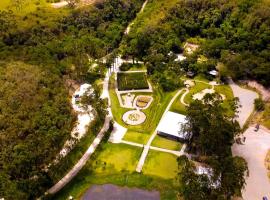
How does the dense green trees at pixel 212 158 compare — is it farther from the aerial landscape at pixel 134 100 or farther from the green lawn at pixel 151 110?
the green lawn at pixel 151 110

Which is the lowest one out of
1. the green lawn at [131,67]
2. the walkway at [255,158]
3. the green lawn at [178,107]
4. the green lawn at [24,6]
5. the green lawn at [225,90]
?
the green lawn at [131,67]

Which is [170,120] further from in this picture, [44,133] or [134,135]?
[44,133]

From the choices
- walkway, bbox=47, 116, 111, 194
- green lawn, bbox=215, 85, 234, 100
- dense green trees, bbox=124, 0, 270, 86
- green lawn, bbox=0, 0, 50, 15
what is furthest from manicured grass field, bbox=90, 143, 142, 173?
green lawn, bbox=0, 0, 50, 15

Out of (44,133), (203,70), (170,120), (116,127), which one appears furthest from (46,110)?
(203,70)

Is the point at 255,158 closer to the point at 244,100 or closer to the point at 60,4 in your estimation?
the point at 244,100

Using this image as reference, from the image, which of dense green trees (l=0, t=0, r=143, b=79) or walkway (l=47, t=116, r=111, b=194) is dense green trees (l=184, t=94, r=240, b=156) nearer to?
walkway (l=47, t=116, r=111, b=194)

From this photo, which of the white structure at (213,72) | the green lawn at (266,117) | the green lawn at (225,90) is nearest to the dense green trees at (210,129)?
the green lawn at (266,117)
